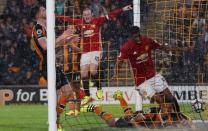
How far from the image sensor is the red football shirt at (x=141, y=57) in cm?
1019

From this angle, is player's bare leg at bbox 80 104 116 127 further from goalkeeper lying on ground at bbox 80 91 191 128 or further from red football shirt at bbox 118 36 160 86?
red football shirt at bbox 118 36 160 86

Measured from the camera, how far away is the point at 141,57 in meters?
10.3

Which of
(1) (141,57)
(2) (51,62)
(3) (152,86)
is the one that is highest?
(2) (51,62)

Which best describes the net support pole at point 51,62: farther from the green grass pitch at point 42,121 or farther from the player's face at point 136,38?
the player's face at point 136,38

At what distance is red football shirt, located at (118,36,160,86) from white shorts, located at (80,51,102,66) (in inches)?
55.6

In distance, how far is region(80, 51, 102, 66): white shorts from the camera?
11.6 m

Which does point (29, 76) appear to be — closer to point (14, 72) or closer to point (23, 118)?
point (14, 72)

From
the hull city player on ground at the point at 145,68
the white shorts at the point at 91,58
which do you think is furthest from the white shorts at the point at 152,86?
the white shorts at the point at 91,58

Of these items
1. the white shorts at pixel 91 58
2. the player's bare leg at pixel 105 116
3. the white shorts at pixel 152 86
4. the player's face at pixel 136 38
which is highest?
the player's face at pixel 136 38

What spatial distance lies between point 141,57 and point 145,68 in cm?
20

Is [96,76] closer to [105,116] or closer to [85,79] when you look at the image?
[85,79]

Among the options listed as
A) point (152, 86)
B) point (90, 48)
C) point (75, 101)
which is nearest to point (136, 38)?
point (152, 86)

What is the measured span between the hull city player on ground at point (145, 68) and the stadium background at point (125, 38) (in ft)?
1.51

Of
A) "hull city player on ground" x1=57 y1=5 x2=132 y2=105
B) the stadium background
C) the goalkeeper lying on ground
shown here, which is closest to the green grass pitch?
the goalkeeper lying on ground
